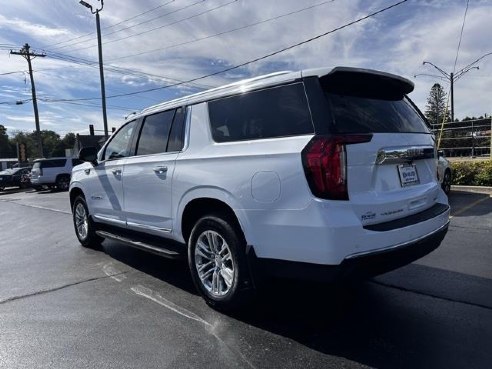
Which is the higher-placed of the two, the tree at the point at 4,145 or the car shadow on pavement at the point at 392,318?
the tree at the point at 4,145

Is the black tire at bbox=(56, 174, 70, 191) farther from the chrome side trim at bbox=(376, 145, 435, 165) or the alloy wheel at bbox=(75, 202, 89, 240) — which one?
the chrome side trim at bbox=(376, 145, 435, 165)

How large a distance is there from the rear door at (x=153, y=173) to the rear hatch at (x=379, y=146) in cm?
183

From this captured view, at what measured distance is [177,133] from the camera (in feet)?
15.6

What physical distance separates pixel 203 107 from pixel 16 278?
3.43 m

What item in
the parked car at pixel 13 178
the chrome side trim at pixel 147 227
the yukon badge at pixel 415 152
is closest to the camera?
the yukon badge at pixel 415 152

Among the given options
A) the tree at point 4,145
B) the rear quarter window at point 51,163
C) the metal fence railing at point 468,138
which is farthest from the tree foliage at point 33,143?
the metal fence railing at point 468,138

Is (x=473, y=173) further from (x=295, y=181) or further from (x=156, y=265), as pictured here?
(x=295, y=181)

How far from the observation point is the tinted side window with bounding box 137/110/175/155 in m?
4.96

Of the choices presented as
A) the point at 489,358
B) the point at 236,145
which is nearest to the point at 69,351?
the point at 236,145

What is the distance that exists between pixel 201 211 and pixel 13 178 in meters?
31.2

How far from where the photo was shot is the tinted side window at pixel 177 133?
4.66 m

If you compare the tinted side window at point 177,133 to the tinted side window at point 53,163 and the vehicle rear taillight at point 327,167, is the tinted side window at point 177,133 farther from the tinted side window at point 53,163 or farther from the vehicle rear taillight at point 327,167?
the tinted side window at point 53,163

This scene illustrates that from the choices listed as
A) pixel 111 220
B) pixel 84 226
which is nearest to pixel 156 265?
pixel 111 220

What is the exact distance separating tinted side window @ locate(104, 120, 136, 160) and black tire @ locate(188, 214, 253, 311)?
6.51ft
